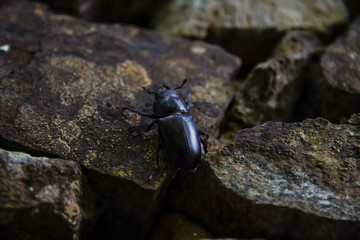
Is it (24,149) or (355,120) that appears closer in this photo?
(24,149)

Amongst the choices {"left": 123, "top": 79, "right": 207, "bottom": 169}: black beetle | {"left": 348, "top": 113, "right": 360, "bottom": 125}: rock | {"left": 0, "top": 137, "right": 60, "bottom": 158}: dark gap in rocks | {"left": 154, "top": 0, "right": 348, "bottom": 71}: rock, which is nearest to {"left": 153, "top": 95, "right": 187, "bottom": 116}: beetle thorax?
{"left": 123, "top": 79, "right": 207, "bottom": 169}: black beetle

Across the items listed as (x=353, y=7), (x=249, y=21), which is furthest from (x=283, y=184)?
(x=353, y=7)

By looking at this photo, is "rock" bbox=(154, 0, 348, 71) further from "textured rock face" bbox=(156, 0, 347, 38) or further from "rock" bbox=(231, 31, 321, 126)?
"rock" bbox=(231, 31, 321, 126)

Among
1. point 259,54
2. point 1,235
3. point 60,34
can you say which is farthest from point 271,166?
point 60,34

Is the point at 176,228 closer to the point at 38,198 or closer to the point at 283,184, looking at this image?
the point at 283,184

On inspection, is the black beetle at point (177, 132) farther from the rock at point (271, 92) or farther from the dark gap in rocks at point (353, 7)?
the dark gap in rocks at point (353, 7)

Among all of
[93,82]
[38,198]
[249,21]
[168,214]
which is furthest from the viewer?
[249,21]

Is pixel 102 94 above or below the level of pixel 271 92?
below

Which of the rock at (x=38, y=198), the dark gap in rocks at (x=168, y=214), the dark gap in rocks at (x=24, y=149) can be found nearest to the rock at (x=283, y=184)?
the dark gap in rocks at (x=168, y=214)
